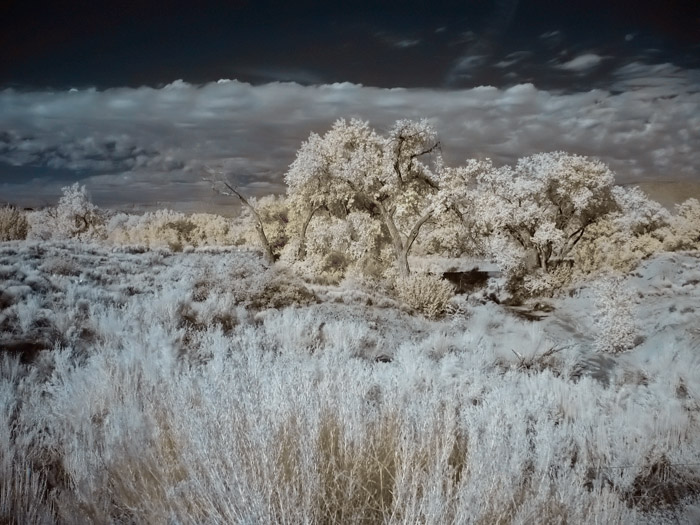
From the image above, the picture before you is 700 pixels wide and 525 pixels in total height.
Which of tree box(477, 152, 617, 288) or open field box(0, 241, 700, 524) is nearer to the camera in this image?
open field box(0, 241, 700, 524)

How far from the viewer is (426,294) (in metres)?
13.1

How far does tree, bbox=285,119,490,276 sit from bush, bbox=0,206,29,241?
40.8 ft

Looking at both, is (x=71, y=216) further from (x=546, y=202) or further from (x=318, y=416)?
(x=318, y=416)

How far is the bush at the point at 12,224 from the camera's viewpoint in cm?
2056

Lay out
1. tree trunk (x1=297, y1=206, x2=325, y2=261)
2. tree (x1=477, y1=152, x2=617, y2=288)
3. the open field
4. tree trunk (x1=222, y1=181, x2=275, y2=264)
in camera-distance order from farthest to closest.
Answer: tree trunk (x1=222, y1=181, x2=275, y2=264) → tree trunk (x1=297, y1=206, x2=325, y2=261) → tree (x1=477, y1=152, x2=617, y2=288) → the open field

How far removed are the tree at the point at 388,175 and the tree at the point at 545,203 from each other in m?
0.97

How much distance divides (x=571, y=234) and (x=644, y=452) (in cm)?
1193

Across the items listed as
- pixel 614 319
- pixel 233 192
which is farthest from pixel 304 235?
pixel 614 319

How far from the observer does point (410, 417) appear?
2.97m

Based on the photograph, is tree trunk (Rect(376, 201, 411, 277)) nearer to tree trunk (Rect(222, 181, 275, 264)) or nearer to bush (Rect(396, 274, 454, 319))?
bush (Rect(396, 274, 454, 319))

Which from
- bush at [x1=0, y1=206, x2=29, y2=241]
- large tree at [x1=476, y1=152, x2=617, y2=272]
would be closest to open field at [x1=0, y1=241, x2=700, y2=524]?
large tree at [x1=476, y1=152, x2=617, y2=272]

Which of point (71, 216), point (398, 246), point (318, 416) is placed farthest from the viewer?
point (71, 216)

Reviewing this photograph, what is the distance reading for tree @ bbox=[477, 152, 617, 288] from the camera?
1438cm

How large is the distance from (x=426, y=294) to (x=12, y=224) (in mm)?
18391
